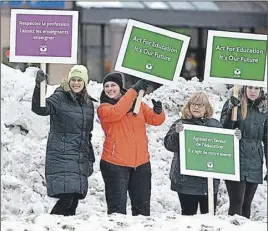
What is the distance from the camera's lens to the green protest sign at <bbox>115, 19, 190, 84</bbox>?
21.5ft

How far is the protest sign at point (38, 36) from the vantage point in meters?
6.50

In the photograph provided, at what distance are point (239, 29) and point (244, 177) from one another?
14903 millimetres

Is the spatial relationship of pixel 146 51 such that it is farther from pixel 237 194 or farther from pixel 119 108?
pixel 237 194

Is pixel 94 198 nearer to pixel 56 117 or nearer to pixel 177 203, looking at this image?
pixel 177 203

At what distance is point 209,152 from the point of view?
6.58m

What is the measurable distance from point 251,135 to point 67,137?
173 centimetres

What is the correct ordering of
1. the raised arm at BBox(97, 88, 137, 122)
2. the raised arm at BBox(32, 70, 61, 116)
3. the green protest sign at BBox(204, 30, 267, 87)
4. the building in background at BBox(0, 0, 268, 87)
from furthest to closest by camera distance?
1. the building in background at BBox(0, 0, 268, 87)
2. the green protest sign at BBox(204, 30, 267, 87)
3. the raised arm at BBox(97, 88, 137, 122)
4. the raised arm at BBox(32, 70, 61, 116)

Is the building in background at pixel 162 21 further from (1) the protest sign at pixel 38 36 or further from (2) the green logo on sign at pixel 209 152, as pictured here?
(2) the green logo on sign at pixel 209 152

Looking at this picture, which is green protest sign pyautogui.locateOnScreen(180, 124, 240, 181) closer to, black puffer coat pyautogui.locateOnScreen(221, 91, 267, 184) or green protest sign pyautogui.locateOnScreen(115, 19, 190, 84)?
black puffer coat pyautogui.locateOnScreen(221, 91, 267, 184)

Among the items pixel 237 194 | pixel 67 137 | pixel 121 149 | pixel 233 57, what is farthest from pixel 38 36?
pixel 237 194

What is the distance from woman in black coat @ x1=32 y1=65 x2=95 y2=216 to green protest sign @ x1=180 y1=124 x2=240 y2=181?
0.90 metres

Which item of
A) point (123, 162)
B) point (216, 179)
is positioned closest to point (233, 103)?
point (216, 179)

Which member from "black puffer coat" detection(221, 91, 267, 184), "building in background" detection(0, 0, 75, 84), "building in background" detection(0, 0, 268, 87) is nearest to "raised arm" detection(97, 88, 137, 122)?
"black puffer coat" detection(221, 91, 267, 184)

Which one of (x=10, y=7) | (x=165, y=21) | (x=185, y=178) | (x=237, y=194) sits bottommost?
(x=237, y=194)
